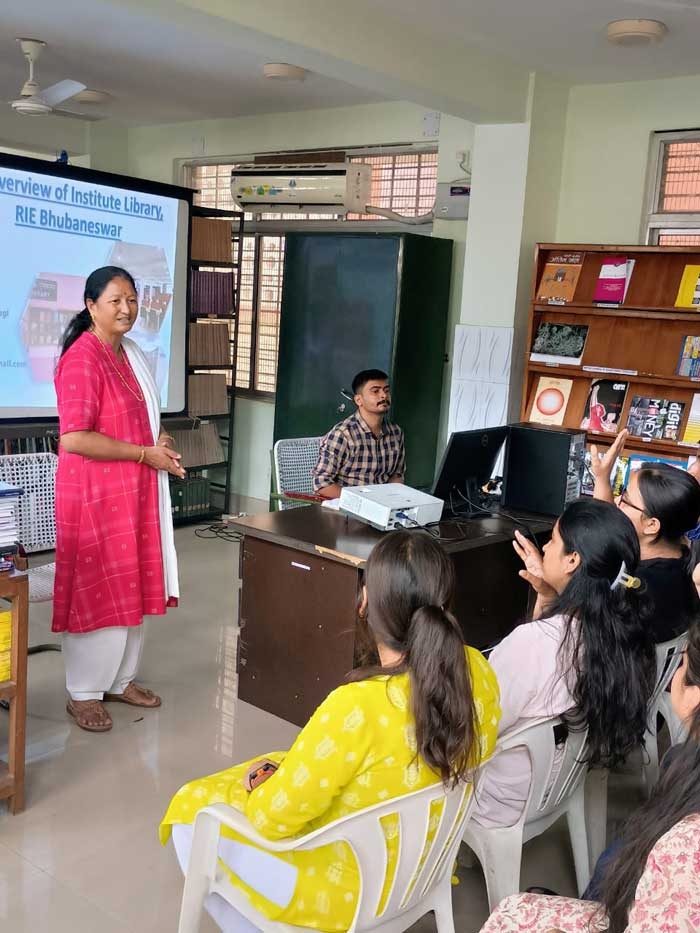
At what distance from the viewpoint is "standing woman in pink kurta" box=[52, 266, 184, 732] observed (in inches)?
119

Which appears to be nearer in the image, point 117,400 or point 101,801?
point 101,801

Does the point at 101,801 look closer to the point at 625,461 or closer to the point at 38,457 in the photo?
the point at 38,457

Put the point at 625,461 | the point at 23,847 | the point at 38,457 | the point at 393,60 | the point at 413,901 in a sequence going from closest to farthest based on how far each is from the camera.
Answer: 1. the point at 413,901
2. the point at 23,847
3. the point at 38,457
4. the point at 393,60
5. the point at 625,461

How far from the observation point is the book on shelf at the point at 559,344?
477 centimetres

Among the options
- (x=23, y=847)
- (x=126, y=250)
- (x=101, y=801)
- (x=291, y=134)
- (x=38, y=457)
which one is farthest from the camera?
(x=291, y=134)

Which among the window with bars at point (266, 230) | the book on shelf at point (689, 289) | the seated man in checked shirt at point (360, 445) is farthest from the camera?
the window with bars at point (266, 230)

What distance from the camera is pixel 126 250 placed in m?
5.45

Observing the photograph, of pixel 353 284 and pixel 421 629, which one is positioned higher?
pixel 353 284

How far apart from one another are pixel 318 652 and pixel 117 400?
1.10 m

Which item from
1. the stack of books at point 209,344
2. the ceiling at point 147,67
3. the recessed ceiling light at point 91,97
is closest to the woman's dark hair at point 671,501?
the ceiling at point 147,67

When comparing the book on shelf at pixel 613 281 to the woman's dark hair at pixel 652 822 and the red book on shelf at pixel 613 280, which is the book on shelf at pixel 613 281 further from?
the woman's dark hair at pixel 652 822

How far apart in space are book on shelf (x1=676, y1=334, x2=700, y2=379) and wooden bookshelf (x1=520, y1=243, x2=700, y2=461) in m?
0.03

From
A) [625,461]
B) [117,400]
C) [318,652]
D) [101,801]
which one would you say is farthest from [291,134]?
[101,801]

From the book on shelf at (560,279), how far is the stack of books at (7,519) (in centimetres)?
309
